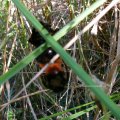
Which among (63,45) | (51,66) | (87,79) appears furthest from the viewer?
(63,45)

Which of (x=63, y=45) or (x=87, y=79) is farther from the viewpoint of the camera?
(x=63, y=45)

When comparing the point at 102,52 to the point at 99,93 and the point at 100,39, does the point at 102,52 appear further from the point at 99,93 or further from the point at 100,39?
the point at 99,93

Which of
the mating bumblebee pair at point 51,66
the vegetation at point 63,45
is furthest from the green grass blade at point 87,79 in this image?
the vegetation at point 63,45

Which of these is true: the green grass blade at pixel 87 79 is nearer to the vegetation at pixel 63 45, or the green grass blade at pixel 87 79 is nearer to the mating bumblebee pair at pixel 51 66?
the mating bumblebee pair at pixel 51 66

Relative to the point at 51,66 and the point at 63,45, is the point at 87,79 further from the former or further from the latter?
the point at 63,45

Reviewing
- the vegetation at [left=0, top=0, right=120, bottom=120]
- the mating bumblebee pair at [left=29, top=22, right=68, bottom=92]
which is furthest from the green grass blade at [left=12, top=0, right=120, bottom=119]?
the vegetation at [left=0, top=0, right=120, bottom=120]

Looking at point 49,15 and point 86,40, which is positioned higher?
point 49,15

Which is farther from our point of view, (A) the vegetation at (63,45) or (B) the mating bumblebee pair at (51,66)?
(A) the vegetation at (63,45)

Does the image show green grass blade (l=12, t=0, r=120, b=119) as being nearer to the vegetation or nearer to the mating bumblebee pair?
the mating bumblebee pair

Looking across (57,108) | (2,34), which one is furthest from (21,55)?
(57,108)

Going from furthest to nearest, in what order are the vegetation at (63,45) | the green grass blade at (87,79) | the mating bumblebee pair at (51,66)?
the vegetation at (63,45), the mating bumblebee pair at (51,66), the green grass blade at (87,79)

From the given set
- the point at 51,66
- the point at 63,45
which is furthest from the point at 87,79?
the point at 63,45
